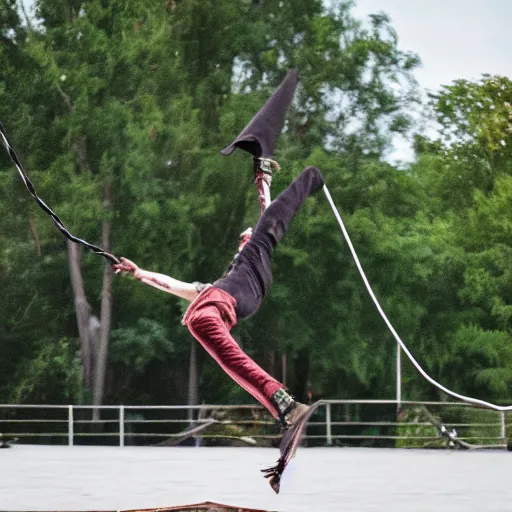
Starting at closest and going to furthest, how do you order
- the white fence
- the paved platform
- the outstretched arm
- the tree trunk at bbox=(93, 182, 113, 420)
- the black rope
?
the black rope → the outstretched arm → the paved platform → the white fence → the tree trunk at bbox=(93, 182, 113, 420)

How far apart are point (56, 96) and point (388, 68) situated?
8.04 metres

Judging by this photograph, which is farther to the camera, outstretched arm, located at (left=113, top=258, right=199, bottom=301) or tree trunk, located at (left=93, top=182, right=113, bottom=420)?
tree trunk, located at (left=93, top=182, right=113, bottom=420)

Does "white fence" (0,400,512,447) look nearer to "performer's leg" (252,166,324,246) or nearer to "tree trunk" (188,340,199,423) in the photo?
"tree trunk" (188,340,199,423)

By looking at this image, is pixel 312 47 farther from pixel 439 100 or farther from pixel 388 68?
pixel 439 100

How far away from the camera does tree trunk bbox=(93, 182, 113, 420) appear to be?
27938 mm

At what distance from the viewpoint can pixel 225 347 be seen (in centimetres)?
539

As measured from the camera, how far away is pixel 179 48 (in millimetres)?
30375

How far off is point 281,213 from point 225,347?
2.23 ft

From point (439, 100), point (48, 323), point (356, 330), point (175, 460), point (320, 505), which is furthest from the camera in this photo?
point (439, 100)

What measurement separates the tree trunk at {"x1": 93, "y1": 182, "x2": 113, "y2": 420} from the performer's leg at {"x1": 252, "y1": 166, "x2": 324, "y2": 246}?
867 inches

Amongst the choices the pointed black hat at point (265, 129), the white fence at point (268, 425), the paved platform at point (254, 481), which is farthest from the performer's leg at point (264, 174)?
the white fence at point (268, 425)

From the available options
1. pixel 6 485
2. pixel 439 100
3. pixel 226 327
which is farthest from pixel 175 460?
pixel 439 100

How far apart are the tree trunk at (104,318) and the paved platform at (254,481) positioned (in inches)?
463

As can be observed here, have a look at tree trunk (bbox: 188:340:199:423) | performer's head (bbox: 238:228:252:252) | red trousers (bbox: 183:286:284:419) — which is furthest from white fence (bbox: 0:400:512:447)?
red trousers (bbox: 183:286:284:419)
